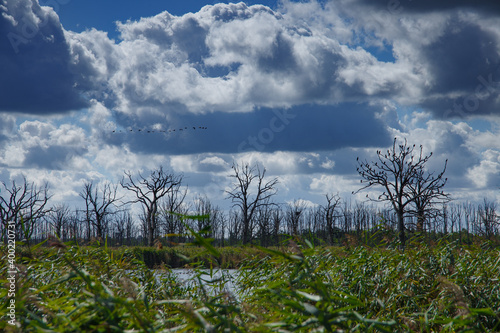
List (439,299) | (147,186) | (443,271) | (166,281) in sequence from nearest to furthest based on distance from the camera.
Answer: (439,299)
(443,271)
(166,281)
(147,186)

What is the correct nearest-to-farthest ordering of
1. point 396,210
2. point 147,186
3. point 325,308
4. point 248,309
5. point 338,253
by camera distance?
point 325,308 < point 248,309 < point 338,253 < point 396,210 < point 147,186

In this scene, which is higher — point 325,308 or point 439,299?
point 325,308

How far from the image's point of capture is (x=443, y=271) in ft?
19.9

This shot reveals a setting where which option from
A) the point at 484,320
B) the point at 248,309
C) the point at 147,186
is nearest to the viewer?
the point at 248,309

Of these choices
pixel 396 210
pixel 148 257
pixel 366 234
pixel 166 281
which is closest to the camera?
pixel 166 281

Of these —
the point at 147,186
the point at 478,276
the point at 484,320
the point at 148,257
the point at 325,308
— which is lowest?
the point at 148,257

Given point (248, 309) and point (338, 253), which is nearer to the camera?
point (248, 309)

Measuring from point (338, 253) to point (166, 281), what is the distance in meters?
2.92

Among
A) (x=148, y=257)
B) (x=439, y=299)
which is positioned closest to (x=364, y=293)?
(x=439, y=299)

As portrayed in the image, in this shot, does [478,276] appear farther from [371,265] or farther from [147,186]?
[147,186]

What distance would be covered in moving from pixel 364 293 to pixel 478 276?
5.41 feet

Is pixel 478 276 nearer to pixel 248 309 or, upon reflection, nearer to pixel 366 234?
pixel 366 234

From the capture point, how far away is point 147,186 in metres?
45.0

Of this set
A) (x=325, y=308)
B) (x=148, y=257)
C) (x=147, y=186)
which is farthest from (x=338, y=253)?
(x=147, y=186)
